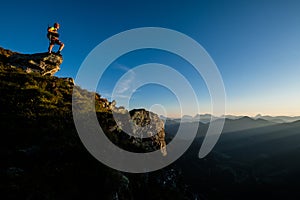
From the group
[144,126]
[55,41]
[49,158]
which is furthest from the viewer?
[144,126]

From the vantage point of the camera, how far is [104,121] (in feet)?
61.6

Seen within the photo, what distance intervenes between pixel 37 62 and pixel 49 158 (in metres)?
20.1

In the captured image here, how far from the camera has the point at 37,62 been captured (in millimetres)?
25312

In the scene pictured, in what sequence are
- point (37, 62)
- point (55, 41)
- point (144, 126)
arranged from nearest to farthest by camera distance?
1. point (55, 41)
2. point (37, 62)
3. point (144, 126)

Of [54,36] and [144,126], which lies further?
[144,126]

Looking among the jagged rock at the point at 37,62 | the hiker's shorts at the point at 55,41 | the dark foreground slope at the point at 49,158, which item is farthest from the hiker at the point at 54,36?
the dark foreground slope at the point at 49,158

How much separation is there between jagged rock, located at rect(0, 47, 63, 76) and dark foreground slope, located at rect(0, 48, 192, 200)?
605cm

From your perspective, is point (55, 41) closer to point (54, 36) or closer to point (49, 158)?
point (54, 36)

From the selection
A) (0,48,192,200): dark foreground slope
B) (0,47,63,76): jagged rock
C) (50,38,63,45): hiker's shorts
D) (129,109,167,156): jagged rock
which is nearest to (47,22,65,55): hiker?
(50,38,63,45): hiker's shorts

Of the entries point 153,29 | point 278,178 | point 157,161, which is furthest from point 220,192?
point 153,29

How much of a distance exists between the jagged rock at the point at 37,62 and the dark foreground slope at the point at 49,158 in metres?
6.05

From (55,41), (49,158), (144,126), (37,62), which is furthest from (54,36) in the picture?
(49,158)

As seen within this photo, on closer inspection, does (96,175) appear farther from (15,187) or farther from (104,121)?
(104,121)

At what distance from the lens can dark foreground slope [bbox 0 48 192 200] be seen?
28.0 ft
